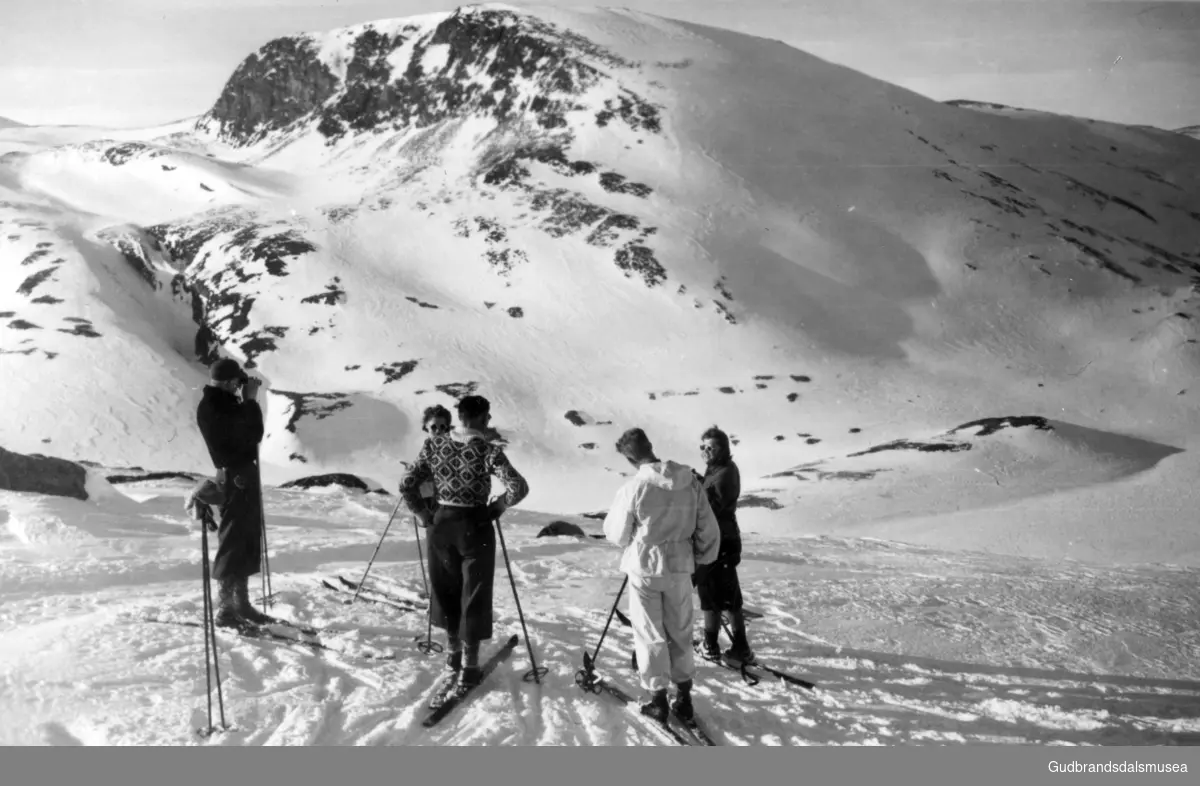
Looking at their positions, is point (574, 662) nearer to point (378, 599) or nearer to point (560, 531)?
point (378, 599)

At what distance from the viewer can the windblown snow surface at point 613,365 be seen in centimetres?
531

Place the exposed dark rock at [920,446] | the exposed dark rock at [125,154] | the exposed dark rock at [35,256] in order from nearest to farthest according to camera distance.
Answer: the exposed dark rock at [920,446] → the exposed dark rock at [125,154] → the exposed dark rock at [35,256]

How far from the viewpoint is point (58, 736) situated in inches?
177

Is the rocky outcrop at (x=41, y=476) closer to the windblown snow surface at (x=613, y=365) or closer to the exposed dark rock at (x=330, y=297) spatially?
the windblown snow surface at (x=613, y=365)

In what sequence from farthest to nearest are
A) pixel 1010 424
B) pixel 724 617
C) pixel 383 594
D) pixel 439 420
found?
pixel 1010 424
pixel 383 594
pixel 724 617
pixel 439 420

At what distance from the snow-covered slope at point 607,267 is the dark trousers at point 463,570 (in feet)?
33.8

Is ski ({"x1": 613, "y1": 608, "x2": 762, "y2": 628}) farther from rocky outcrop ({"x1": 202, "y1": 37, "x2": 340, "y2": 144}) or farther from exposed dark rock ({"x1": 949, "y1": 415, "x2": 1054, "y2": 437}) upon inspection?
rocky outcrop ({"x1": 202, "y1": 37, "x2": 340, "y2": 144})

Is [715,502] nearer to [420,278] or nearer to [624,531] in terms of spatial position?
[624,531]

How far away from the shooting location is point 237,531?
223 inches

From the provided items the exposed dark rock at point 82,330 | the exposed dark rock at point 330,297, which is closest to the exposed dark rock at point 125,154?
the exposed dark rock at point 82,330

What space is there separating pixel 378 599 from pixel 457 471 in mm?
2794

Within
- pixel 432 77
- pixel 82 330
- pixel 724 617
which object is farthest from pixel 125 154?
pixel 724 617

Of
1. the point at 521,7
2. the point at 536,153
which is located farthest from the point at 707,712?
the point at 521,7

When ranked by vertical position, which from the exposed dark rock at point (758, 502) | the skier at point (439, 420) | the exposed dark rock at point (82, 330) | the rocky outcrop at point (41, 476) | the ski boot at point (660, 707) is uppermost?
the skier at point (439, 420)
